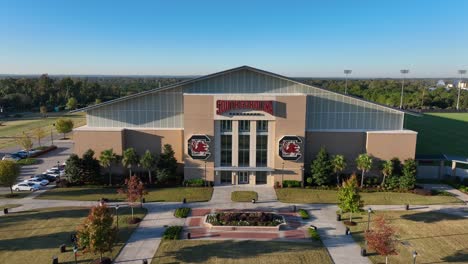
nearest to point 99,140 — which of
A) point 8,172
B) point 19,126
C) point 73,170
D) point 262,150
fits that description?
point 73,170

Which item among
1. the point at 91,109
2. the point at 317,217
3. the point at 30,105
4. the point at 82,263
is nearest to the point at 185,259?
the point at 82,263

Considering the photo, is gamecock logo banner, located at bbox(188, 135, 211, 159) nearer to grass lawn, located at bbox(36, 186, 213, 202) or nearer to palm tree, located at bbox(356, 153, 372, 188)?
grass lawn, located at bbox(36, 186, 213, 202)

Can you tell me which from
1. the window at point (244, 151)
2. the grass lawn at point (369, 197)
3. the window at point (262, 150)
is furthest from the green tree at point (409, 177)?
the window at point (244, 151)

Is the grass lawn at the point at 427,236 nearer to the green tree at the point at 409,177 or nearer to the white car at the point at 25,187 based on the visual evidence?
the green tree at the point at 409,177

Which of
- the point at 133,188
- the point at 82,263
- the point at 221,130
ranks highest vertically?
the point at 221,130

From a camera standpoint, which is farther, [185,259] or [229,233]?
[229,233]

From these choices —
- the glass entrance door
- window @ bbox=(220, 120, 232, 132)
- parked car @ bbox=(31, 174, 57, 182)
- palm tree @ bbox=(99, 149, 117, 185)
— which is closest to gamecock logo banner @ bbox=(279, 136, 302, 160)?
the glass entrance door

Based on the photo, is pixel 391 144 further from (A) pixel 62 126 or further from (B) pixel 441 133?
(A) pixel 62 126

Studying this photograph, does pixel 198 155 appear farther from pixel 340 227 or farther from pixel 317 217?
pixel 340 227
